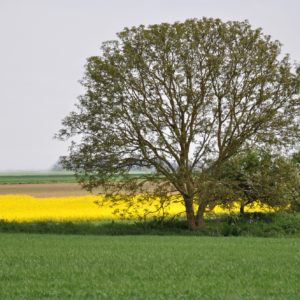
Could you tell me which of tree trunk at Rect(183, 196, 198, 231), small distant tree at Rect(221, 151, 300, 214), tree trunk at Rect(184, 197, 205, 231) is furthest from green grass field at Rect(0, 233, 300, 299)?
tree trunk at Rect(184, 197, 205, 231)

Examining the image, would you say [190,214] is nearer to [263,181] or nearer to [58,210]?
[263,181]

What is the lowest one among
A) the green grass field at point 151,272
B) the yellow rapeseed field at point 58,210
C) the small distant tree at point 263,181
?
the yellow rapeseed field at point 58,210

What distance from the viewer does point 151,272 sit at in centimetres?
1262

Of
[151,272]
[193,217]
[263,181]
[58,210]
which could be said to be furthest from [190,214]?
[151,272]

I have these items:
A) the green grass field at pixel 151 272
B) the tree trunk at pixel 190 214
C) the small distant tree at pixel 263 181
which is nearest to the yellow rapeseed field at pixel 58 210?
the tree trunk at pixel 190 214

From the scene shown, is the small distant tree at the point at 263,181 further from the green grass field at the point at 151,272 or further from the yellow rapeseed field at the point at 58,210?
the green grass field at the point at 151,272

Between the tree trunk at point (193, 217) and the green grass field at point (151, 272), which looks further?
the tree trunk at point (193, 217)

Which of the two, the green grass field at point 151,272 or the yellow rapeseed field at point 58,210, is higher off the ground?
the green grass field at point 151,272

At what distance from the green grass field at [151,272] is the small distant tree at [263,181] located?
860cm

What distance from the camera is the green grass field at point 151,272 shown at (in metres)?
10.4

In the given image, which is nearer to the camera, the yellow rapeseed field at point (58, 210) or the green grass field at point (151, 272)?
the green grass field at point (151, 272)

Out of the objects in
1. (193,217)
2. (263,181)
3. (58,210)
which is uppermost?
(263,181)

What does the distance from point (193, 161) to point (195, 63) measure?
5506mm

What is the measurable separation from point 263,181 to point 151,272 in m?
15.9
